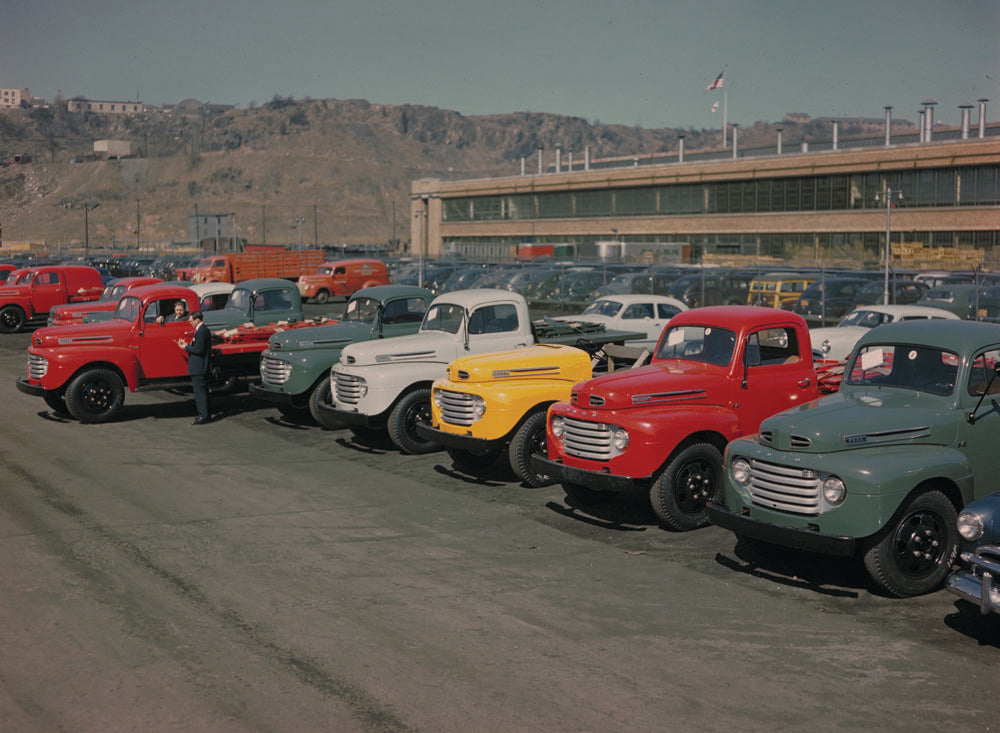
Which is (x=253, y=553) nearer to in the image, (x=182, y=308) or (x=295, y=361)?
(x=295, y=361)

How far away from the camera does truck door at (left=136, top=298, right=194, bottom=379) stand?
19.0 metres

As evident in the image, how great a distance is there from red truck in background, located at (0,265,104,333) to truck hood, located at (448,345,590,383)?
26.8 meters

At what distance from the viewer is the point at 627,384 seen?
446 inches

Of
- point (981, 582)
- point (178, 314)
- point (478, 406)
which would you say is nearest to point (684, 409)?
point (478, 406)

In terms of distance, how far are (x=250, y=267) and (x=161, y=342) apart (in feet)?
108

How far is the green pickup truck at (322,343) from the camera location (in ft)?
56.9

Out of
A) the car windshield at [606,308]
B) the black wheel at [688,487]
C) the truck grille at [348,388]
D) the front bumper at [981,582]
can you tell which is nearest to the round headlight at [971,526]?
the front bumper at [981,582]

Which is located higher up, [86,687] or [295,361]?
[295,361]

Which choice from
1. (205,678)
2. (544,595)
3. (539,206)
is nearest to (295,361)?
(544,595)

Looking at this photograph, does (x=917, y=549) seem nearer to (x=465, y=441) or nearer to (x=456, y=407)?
(x=465, y=441)

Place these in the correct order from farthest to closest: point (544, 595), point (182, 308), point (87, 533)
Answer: point (182, 308) → point (87, 533) → point (544, 595)

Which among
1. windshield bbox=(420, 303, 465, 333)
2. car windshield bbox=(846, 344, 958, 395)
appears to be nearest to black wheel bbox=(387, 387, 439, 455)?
windshield bbox=(420, 303, 465, 333)

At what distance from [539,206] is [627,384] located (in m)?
77.1

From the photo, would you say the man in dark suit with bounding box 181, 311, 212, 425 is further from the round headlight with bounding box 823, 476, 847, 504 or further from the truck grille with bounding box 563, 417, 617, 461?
the round headlight with bounding box 823, 476, 847, 504
